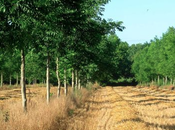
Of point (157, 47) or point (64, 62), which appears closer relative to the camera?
point (64, 62)

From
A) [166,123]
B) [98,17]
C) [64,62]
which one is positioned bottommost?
[166,123]

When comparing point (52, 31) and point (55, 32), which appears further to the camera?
point (52, 31)

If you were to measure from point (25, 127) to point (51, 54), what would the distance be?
854 centimetres

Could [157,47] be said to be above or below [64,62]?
above

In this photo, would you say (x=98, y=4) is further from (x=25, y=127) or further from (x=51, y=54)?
(x=25, y=127)

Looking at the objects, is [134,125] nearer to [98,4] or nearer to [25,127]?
[25,127]

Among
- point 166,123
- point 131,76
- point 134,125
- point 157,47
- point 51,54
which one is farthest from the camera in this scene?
point 131,76

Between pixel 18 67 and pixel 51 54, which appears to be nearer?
pixel 51 54

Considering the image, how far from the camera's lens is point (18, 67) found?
2213 inches

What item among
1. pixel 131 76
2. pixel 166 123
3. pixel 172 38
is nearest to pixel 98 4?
pixel 166 123

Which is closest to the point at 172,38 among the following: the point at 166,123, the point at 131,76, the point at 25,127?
the point at 166,123

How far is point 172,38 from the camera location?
46031 mm

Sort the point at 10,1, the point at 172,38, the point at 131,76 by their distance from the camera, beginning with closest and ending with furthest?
the point at 10,1 → the point at 172,38 → the point at 131,76

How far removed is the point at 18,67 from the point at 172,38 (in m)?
29.9
